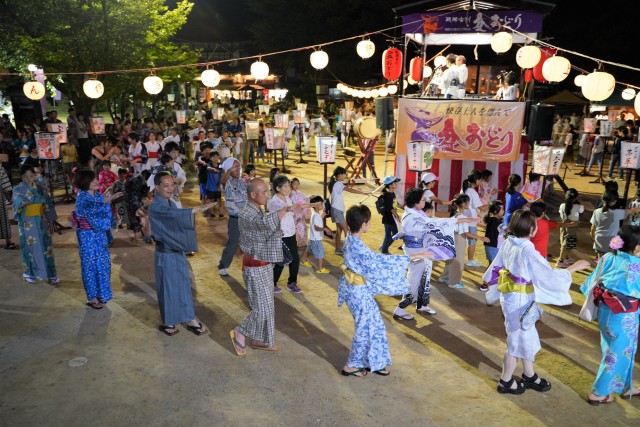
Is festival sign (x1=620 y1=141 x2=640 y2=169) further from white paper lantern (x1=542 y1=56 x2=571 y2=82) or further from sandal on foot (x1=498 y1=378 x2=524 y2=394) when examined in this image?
sandal on foot (x1=498 y1=378 x2=524 y2=394)

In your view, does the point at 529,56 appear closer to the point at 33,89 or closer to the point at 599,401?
the point at 599,401

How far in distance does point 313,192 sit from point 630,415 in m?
9.91

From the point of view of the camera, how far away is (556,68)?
10273 millimetres

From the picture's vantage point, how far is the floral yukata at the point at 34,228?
710 cm

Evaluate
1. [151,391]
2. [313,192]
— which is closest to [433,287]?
[151,391]

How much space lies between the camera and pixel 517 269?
454cm

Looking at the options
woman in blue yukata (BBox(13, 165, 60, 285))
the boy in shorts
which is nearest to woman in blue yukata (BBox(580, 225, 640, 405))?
the boy in shorts

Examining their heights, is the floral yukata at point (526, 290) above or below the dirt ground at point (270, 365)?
above

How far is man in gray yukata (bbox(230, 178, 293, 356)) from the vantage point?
5109 millimetres

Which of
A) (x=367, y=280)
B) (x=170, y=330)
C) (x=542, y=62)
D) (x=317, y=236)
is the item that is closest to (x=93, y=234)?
(x=170, y=330)

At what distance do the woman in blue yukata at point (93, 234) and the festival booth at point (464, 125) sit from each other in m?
7.04

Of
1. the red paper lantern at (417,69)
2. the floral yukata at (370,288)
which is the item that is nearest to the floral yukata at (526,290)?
the floral yukata at (370,288)

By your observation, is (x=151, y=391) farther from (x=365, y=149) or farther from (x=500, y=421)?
(x=365, y=149)

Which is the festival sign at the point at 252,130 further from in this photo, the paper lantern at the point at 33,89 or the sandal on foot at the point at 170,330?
the sandal on foot at the point at 170,330
